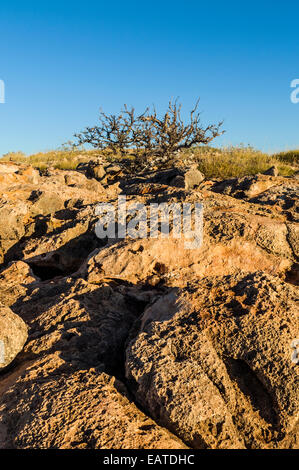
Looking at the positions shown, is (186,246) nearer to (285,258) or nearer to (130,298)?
(130,298)

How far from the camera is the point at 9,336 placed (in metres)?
2.48

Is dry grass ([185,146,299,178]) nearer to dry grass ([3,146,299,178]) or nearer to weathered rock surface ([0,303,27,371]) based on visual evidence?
dry grass ([3,146,299,178])

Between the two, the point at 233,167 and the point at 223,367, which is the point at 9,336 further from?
the point at 233,167

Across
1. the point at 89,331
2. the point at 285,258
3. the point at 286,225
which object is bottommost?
the point at 89,331

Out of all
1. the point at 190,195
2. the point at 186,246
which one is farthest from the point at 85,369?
the point at 190,195

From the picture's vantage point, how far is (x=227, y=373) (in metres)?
2.09

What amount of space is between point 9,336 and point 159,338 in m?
1.10

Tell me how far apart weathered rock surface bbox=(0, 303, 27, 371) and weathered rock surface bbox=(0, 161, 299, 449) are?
6cm

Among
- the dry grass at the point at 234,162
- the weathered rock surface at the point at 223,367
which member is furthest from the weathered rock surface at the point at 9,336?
the dry grass at the point at 234,162

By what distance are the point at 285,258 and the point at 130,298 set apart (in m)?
1.57

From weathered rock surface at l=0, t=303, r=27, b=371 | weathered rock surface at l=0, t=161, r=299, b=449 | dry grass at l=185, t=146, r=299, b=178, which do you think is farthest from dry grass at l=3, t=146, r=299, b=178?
weathered rock surface at l=0, t=303, r=27, b=371

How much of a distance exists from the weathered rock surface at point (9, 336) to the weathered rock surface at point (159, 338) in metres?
0.06

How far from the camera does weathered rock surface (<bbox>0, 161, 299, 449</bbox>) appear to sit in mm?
1804
